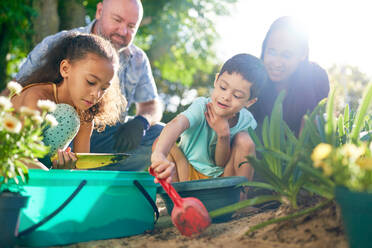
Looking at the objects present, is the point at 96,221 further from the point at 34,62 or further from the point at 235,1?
the point at 235,1

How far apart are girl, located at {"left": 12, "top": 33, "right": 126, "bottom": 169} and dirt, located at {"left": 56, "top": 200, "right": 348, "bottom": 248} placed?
2.32ft

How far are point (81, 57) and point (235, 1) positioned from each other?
6588 mm

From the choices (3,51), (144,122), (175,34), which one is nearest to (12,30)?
(3,51)

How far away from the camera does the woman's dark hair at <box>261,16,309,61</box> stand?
2.57 m

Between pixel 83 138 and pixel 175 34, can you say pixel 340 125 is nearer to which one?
pixel 83 138

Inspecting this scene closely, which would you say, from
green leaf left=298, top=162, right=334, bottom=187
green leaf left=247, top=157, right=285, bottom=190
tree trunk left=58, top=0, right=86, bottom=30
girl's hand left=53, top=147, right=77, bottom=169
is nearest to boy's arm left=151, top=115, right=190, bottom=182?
green leaf left=247, top=157, right=285, bottom=190

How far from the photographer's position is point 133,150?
3516 millimetres

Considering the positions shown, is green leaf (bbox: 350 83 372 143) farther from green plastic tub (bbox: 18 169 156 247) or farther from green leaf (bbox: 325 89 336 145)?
green plastic tub (bbox: 18 169 156 247)

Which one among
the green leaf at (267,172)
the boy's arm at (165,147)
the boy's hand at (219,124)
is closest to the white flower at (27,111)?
the boy's arm at (165,147)

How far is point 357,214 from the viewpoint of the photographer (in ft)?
3.35

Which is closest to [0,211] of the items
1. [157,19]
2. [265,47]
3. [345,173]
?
[345,173]

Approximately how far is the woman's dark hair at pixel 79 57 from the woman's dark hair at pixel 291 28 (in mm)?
1141

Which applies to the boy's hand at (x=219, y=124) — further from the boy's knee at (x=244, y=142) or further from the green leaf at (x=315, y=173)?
the green leaf at (x=315, y=173)

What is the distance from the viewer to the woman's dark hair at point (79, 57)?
92.7 inches
